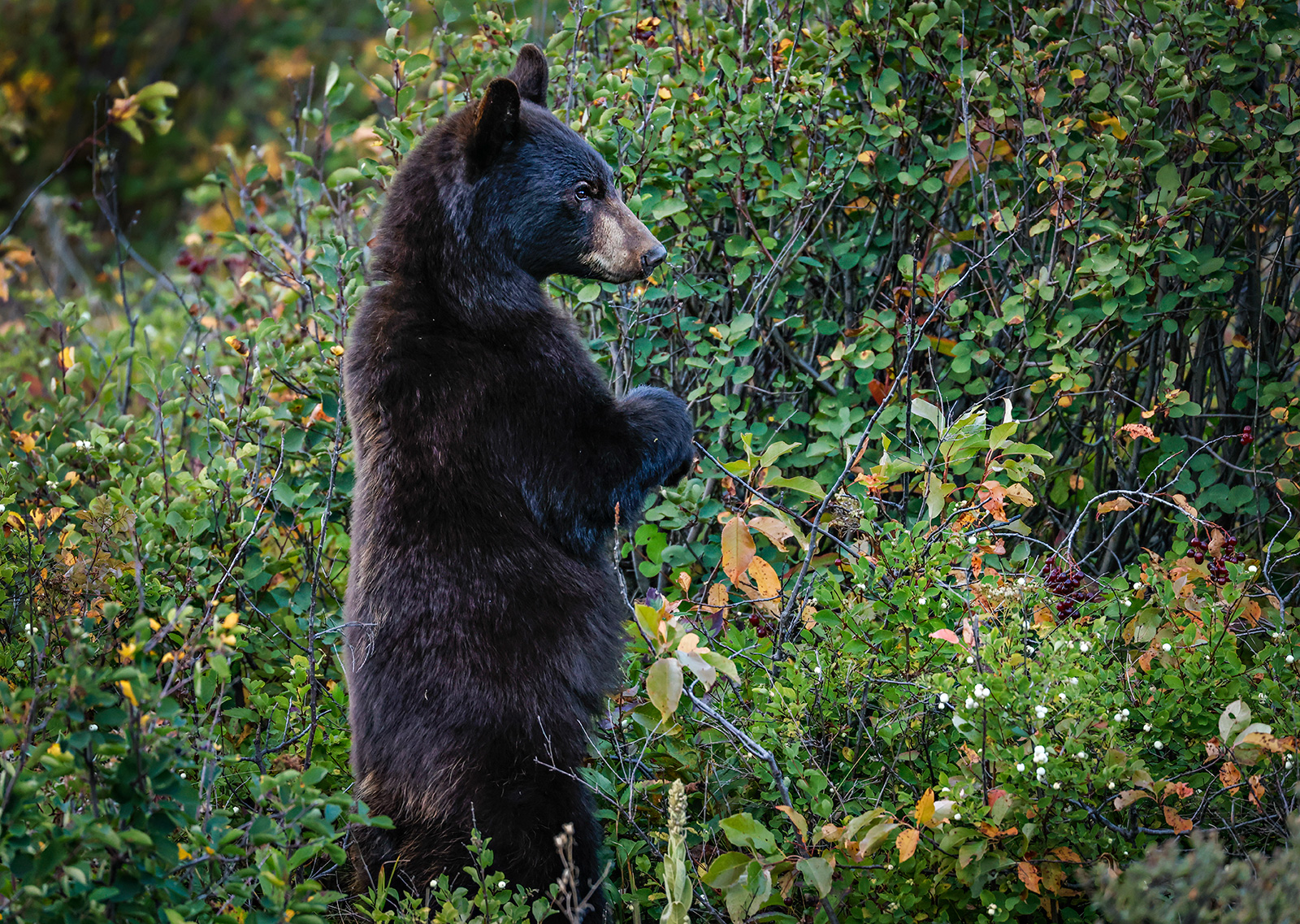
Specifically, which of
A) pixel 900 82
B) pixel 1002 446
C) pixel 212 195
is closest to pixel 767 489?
pixel 1002 446

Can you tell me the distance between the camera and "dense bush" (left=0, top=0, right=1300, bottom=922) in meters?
2.51

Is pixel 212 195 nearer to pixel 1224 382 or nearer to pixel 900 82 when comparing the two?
pixel 900 82

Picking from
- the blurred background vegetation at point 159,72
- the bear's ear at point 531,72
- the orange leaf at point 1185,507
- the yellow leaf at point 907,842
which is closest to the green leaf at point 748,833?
the yellow leaf at point 907,842

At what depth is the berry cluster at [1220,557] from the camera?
305 centimetres

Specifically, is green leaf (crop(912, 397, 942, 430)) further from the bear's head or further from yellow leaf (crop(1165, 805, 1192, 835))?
yellow leaf (crop(1165, 805, 1192, 835))

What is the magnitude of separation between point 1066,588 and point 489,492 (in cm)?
172

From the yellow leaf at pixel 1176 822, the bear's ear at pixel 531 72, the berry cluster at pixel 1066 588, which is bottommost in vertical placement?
the yellow leaf at pixel 1176 822

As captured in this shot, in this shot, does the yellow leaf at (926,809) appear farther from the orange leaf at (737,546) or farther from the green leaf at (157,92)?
the green leaf at (157,92)

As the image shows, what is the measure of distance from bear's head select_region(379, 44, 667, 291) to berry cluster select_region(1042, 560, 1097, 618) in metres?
1.45

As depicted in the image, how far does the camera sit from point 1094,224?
3578 mm

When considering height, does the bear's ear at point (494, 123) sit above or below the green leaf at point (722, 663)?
above

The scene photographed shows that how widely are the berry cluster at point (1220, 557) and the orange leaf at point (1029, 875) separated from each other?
1.11 m

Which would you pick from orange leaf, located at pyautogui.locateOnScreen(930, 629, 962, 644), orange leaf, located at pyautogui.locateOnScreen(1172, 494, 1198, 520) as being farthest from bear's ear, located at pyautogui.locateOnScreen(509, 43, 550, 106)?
orange leaf, located at pyautogui.locateOnScreen(1172, 494, 1198, 520)

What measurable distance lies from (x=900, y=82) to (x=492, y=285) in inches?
70.4
